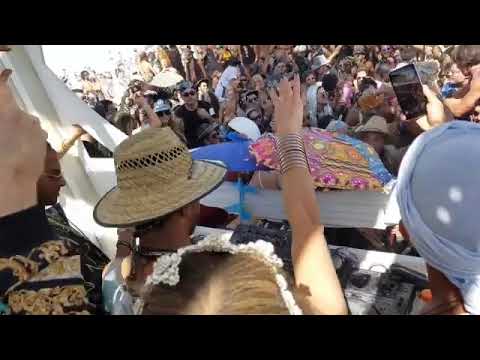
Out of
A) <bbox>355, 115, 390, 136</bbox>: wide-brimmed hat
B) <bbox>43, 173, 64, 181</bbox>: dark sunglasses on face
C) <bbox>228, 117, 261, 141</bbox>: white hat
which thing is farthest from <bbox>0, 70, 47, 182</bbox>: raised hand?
<bbox>355, 115, 390, 136</bbox>: wide-brimmed hat

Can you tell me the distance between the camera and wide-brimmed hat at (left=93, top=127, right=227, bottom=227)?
1268 mm

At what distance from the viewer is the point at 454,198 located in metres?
0.78

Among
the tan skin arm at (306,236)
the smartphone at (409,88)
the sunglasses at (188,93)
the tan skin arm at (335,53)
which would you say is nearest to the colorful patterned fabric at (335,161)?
the smartphone at (409,88)

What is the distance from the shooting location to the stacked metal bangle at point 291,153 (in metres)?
1.05

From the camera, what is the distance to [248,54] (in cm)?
623

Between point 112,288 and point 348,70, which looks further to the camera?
point 348,70

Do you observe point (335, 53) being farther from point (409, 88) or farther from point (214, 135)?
point (409, 88)

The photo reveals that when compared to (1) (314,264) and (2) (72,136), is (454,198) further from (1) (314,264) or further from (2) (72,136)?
(2) (72,136)

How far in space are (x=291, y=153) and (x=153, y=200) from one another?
1.46ft

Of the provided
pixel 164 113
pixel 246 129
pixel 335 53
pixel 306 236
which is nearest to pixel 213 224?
pixel 246 129

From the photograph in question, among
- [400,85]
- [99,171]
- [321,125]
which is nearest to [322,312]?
[400,85]

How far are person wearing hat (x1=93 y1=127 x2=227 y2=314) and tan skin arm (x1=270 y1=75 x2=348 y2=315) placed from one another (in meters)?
0.34

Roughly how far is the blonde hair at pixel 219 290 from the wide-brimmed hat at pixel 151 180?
1.63 ft

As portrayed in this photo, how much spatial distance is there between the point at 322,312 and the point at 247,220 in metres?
1.42
